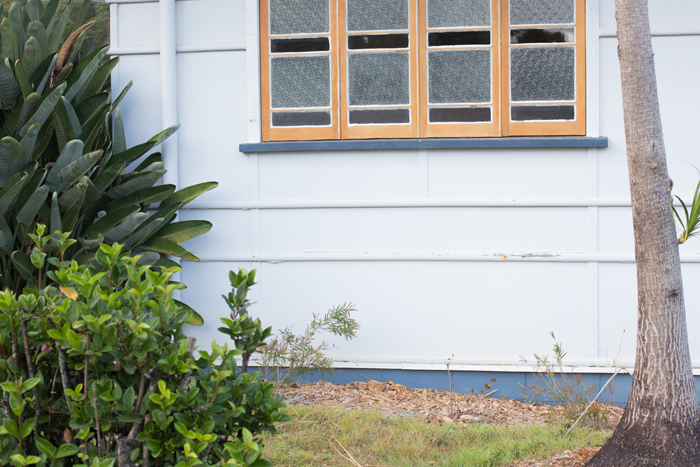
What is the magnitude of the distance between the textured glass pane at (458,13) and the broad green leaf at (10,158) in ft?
9.85

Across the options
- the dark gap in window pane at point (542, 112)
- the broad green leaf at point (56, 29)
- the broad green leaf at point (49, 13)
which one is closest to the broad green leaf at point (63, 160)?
the broad green leaf at point (56, 29)

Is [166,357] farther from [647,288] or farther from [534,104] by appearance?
[534,104]

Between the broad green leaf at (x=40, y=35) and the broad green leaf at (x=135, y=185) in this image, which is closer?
the broad green leaf at (x=40, y=35)

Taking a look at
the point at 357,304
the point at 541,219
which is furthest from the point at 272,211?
the point at 541,219

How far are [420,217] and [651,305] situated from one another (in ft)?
6.01

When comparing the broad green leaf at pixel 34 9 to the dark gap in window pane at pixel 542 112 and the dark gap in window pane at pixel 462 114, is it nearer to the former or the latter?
the dark gap in window pane at pixel 462 114

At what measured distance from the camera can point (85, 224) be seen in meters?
3.73

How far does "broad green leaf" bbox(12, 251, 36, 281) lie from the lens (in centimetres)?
318

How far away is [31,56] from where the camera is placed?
3473mm

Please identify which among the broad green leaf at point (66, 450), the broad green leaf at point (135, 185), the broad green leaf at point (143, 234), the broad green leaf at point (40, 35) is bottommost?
the broad green leaf at point (66, 450)

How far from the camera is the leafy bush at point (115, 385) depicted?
4.43 ft

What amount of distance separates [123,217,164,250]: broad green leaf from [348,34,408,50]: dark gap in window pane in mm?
2025

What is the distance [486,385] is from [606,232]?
1.45m

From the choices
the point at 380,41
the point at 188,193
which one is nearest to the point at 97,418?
the point at 188,193
